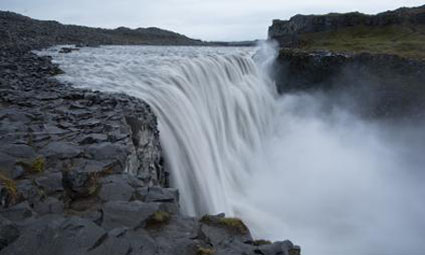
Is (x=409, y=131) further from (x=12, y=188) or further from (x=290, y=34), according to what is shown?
(x=290, y=34)

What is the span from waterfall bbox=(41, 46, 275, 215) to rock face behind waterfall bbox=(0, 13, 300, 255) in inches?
95.5

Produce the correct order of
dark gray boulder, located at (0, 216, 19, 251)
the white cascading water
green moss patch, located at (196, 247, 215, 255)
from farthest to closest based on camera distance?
the white cascading water → green moss patch, located at (196, 247, 215, 255) → dark gray boulder, located at (0, 216, 19, 251)

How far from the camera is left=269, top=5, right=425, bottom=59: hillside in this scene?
5184cm

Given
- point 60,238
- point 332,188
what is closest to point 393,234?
point 332,188

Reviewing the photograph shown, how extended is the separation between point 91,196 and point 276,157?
25.9 metres

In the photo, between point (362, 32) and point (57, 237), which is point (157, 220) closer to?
point (57, 237)

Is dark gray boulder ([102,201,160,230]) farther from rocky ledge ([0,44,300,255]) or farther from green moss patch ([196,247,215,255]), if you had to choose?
green moss patch ([196,247,215,255])

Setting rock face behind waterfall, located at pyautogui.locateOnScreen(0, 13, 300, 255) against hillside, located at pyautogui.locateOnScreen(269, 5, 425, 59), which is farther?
hillside, located at pyautogui.locateOnScreen(269, 5, 425, 59)

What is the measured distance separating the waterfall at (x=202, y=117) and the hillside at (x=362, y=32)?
2108 centimetres

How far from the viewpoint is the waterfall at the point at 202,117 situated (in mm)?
15820

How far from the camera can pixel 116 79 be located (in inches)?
884

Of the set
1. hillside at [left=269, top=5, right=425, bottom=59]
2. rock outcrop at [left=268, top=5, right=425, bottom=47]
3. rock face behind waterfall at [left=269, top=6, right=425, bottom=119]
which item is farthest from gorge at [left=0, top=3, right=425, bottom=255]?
rock outcrop at [left=268, top=5, right=425, bottom=47]

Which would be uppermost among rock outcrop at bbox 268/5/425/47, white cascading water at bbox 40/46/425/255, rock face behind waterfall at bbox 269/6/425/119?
rock outcrop at bbox 268/5/425/47

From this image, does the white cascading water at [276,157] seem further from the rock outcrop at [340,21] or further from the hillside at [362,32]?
the rock outcrop at [340,21]
